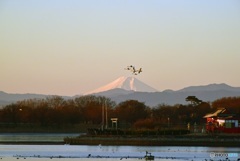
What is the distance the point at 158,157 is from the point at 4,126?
105848mm

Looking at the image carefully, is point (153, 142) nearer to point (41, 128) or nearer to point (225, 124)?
point (225, 124)

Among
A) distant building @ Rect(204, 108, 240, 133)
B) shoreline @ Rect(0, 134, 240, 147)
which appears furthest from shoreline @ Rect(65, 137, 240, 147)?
distant building @ Rect(204, 108, 240, 133)

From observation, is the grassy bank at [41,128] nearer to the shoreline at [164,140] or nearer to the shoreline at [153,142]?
the shoreline at [164,140]

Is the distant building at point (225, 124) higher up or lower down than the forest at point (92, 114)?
lower down

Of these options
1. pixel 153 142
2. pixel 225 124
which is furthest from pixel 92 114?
pixel 153 142

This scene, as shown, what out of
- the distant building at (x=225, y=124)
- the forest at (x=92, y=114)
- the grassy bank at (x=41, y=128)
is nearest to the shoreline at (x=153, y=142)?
the distant building at (x=225, y=124)

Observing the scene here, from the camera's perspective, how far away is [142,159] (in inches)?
2539

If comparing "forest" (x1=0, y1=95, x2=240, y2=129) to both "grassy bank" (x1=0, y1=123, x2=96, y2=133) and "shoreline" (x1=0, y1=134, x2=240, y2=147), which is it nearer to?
"grassy bank" (x1=0, y1=123, x2=96, y2=133)

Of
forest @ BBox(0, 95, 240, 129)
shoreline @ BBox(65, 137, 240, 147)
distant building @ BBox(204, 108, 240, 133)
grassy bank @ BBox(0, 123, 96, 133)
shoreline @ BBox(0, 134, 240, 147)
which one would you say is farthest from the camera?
grassy bank @ BBox(0, 123, 96, 133)

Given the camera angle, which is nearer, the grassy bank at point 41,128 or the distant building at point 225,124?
the distant building at point 225,124

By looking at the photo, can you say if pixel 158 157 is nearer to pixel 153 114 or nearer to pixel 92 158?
pixel 92 158

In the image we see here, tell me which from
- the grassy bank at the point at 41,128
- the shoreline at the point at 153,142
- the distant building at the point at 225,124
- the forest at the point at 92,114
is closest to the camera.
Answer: the shoreline at the point at 153,142

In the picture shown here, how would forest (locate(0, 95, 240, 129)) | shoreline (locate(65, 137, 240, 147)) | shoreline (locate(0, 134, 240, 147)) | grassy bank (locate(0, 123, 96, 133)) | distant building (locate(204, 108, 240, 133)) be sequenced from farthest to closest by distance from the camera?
grassy bank (locate(0, 123, 96, 133)) → forest (locate(0, 95, 240, 129)) → distant building (locate(204, 108, 240, 133)) → shoreline (locate(0, 134, 240, 147)) → shoreline (locate(65, 137, 240, 147))

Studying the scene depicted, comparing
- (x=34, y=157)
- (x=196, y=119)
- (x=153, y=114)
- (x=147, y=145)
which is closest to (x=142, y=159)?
(x=34, y=157)
